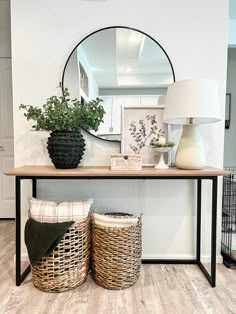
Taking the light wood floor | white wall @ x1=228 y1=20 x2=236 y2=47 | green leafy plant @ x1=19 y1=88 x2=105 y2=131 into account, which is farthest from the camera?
white wall @ x1=228 y1=20 x2=236 y2=47

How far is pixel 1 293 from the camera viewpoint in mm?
1661

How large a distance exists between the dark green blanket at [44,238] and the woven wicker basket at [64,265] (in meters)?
0.04

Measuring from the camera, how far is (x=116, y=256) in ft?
5.50

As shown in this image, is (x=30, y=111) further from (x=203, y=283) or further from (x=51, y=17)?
(x=203, y=283)

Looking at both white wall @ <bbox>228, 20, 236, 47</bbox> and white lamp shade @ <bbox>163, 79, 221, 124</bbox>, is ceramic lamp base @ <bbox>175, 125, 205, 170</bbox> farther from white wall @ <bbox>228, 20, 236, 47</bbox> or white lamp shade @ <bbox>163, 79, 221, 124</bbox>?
white wall @ <bbox>228, 20, 236, 47</bbox>

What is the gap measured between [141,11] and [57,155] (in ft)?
4.27

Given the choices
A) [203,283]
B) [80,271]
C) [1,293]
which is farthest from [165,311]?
→ [1,293]

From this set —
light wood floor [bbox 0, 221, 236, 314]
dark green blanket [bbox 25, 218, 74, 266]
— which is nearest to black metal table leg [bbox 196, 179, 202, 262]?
light wood floor [bbox 0, 221, 236, 314]

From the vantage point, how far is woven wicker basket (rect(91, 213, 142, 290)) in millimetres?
1673

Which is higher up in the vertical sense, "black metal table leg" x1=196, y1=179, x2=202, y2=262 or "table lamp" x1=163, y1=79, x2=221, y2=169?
"table lamp" x1=163, y1=79, x2=221, y2=169

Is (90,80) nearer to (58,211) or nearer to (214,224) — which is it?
(58,211)

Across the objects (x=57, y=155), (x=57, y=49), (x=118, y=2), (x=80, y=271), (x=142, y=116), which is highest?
(x=118, y=2)

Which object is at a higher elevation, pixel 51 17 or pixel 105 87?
pixel 51 17

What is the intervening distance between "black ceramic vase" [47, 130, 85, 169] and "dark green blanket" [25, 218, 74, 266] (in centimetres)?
42
